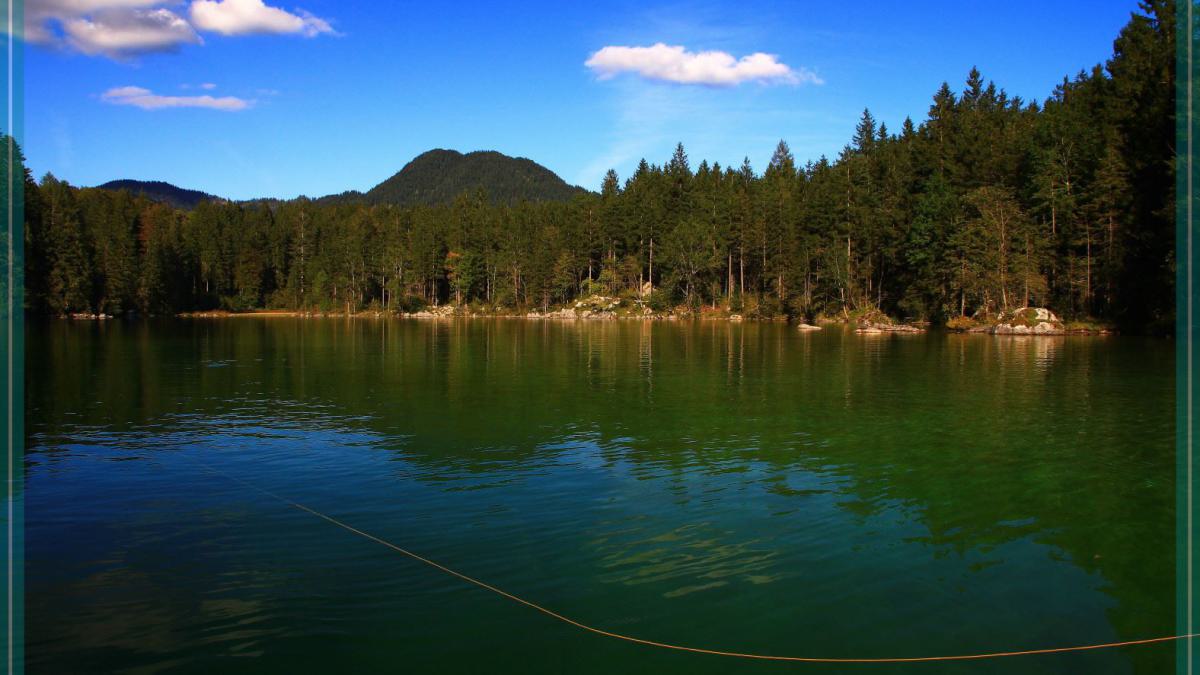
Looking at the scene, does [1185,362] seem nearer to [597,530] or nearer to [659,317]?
[597,530]

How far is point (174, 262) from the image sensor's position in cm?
14525

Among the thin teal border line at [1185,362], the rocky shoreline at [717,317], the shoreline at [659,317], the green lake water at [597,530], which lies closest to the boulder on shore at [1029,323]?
the rocky shoreline at [717,317]

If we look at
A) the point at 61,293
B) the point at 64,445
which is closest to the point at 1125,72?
the point at 64,445

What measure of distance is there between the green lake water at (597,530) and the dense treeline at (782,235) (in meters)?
47.5

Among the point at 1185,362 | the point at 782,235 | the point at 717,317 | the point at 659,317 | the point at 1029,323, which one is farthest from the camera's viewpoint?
the point at 659,317

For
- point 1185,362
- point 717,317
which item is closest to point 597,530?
point 1185,362

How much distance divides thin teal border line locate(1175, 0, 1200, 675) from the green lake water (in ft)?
0.84

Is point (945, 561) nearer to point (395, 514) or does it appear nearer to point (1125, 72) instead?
point (395, 514)

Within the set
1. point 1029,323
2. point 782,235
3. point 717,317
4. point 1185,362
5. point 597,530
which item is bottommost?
point 597,530

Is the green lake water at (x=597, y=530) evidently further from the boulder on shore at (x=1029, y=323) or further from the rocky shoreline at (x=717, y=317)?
the rocky shoreline at (x=717, y=317)

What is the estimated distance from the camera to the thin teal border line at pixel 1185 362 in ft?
31.7

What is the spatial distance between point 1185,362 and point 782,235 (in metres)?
70.6

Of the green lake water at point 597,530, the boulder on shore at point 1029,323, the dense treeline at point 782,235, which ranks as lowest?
the green lake water at point 597,530

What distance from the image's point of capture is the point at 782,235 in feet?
351
